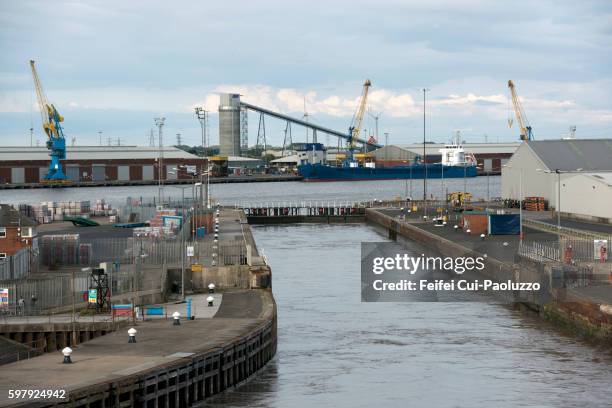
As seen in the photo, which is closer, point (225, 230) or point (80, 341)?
point (80, 341)

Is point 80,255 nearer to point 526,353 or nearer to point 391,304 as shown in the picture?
Result: point 391,304

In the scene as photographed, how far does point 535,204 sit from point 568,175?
5202 millimetres

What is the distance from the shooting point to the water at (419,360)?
1344 inches

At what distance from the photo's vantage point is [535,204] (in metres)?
97.1

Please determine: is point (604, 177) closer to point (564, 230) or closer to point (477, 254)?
point (564, 230)

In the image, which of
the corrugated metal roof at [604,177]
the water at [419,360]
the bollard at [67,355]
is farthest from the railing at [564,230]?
the bollard at [67,355]

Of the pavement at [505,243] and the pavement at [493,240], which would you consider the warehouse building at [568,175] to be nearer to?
the pavement at [505,243]

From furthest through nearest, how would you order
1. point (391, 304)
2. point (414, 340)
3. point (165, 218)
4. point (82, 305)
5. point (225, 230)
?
point (225, 230) → point (165, 218) → point (391, 304) → point (414, 340) → point (82, 305)

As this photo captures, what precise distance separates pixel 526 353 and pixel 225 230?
45263mm

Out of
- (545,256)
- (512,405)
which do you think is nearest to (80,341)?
(512,405)

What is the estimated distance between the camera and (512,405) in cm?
3338

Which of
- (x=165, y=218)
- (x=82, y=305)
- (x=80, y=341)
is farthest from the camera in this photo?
(x=165, y=218)

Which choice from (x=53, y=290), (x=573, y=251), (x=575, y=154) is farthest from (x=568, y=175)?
(x=53, y=290)

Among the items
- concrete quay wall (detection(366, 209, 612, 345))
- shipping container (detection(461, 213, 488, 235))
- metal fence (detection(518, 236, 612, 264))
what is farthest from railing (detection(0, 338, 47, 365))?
shipping container (detection(461, 213, 488, 235))
